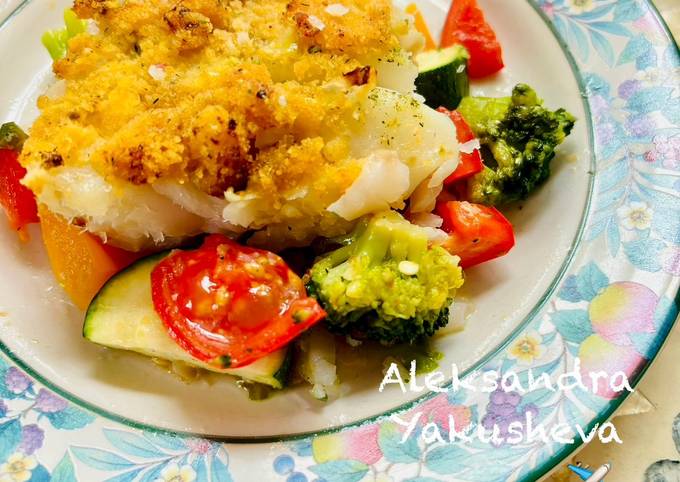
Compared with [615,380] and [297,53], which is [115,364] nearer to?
A: [297,53]

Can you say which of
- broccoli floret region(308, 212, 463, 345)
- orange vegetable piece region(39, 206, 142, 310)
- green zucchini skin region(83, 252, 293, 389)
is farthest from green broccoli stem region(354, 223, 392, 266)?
orange vegetable piece region(39, 206, 142, 310)

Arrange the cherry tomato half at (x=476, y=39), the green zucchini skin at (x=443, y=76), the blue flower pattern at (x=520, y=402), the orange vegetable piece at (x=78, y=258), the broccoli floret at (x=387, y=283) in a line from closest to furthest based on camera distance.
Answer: the blue flower pattern at (x=520, y=402) < the broccoli floret at (x=387, y=283) < the orange vegetable piece at (x=78, y=258) < the green zucchini skin at (x=443, y=76) < the cherry tomato half at (x=476, y=39)

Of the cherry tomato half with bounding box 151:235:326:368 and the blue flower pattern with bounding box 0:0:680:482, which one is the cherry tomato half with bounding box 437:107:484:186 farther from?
the cherry tomato half with bounding box 151:235:326:368

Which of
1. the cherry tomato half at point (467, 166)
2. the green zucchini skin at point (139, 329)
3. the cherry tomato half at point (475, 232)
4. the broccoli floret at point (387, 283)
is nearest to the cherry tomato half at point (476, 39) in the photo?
the cherry tomato half at point (467, 166)

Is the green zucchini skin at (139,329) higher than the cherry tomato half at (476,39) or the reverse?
higher

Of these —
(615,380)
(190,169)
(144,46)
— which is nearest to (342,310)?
(190,169)

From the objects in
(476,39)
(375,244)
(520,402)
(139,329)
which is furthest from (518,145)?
(139,329)

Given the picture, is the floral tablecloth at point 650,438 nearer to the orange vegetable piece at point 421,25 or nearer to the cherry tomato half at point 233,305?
the cherry tomato half at point 233,305
